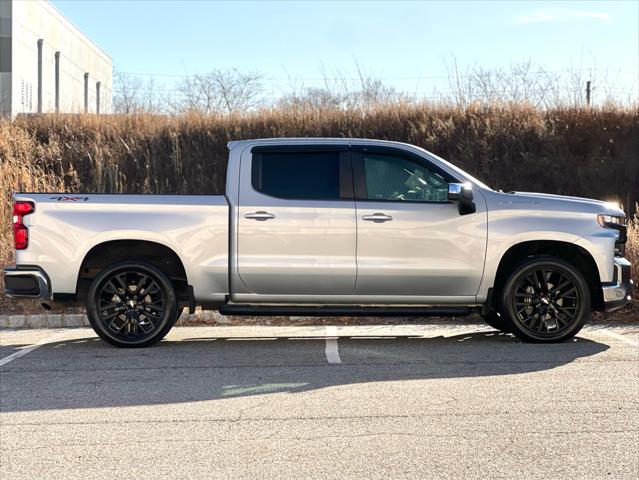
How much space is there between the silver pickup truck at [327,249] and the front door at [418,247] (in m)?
0.01

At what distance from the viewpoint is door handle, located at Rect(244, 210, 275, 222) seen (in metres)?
8.80

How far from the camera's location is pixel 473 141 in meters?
18.7

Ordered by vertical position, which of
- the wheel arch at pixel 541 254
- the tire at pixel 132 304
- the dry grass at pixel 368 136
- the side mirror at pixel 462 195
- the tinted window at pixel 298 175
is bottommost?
the tire at pixel 132 304

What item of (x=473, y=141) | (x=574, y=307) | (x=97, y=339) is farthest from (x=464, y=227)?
(x=473, y=141)

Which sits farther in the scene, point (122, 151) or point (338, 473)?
point (122, 151)

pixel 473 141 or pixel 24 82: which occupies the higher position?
pixel 24 82

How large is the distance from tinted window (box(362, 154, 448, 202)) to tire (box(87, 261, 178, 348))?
2.37 m

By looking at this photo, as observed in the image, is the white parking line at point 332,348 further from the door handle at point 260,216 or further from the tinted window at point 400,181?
the tinted window at point 400,181

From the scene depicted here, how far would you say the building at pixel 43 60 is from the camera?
44.8m

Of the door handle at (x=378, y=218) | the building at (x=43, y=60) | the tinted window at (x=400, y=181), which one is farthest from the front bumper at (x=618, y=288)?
the building at (x=43, y=60)

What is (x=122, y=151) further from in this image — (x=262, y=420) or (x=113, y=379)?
(x=262, y=420)

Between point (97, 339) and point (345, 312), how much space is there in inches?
118

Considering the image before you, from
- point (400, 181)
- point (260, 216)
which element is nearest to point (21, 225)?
point (260, 216)

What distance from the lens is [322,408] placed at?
636cm
